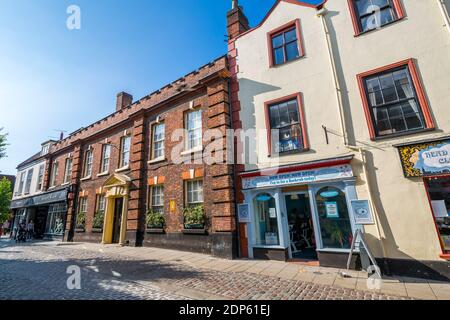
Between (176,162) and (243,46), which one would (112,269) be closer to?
(176,162)

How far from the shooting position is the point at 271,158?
8.68m

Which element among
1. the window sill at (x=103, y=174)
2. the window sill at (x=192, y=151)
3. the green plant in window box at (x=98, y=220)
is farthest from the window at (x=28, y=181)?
the window sill at (x=192, y=151)

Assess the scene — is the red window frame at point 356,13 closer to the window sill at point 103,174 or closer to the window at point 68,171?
the window sill at point 103,174

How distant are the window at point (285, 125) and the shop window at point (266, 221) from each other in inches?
78.1

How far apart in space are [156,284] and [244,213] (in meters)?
4.16

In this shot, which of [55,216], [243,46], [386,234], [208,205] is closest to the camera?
[386,234]

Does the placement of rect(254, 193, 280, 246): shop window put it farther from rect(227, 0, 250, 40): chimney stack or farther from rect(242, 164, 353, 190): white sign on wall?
rect(227, 0, 250, 40): chimney stack

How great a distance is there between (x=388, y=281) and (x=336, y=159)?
3566 millimetres

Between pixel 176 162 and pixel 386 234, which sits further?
pixel 176 162

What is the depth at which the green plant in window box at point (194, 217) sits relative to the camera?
379 inches

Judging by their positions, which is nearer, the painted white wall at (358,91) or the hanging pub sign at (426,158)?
the hanging pub sign at (426,158)

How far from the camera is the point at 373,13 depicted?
26.1 feet

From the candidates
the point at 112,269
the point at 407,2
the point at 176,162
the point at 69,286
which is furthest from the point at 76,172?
the point at 407,2

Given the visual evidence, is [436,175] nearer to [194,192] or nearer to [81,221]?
[194,192]
